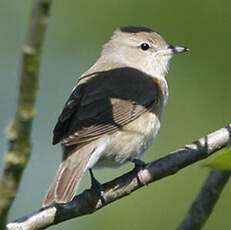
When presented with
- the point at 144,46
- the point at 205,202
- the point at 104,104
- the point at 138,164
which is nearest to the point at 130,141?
the point at 138,164

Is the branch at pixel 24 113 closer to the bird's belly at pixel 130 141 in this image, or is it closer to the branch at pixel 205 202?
the branch at pixel 205 202

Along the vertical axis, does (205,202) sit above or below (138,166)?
above

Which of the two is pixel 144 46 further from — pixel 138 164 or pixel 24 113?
pixel 24 113

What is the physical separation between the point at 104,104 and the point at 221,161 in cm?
267

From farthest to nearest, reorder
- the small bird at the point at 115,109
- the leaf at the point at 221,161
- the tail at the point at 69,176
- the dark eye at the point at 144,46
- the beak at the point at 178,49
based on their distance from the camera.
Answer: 1. the dark eye at the point at 144,46
2. the beak at the point at 178,49
3. the small bird at the point at 115,109
4. the tail at the point at 69,176
5. the leaf at the point at 221,161

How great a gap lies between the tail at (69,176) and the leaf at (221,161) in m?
1.76

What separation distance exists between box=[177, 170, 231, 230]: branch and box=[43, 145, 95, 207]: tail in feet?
2.38

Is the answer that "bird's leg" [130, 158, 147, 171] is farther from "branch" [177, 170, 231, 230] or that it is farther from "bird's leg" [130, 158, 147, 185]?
"branch" [177, 170, 231, 230]

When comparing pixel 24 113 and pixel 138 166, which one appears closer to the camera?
pixel 24 113

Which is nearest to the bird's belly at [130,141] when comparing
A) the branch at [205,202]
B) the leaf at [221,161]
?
the branch at [205,202]

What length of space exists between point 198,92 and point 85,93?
1.01m

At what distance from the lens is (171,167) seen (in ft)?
10.8

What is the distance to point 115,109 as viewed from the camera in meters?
4.21

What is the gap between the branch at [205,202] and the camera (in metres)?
3.06
